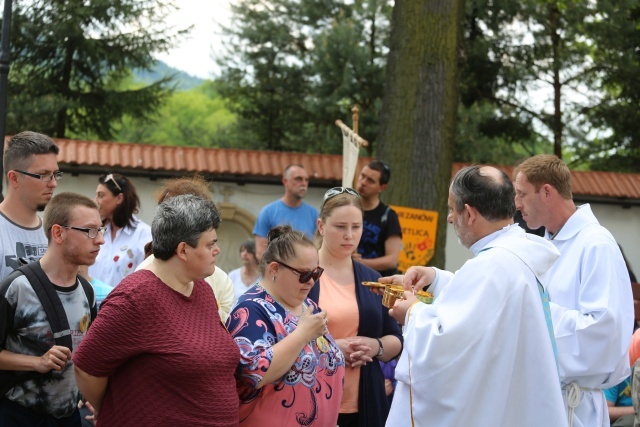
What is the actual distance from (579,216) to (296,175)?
12.3 feet

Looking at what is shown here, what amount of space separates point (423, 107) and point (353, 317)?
17.0ft

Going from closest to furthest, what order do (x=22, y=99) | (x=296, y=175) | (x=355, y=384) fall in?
1. (x=355, y=384)
2. (x=296, y=175)
3. (x=22, y=99)

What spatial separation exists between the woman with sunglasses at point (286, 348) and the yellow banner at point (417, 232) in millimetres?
5246

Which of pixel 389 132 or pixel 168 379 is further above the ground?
pixel 389 132

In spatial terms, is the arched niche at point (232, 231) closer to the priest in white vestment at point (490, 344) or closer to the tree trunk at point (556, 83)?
the tree trunk at point (556, 83)

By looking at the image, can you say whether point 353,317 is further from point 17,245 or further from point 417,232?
point 417,232

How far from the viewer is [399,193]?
9.59 metres

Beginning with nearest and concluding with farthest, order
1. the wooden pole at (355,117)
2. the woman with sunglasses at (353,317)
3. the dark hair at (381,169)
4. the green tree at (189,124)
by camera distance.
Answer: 1. the woman with sunglasses at (353,317)
2. the dark hair at (381,169)
3. the wooden pole at (355,117)
4. the green tree at (189,124)

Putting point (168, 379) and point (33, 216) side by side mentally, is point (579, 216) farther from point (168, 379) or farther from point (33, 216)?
point (33, 216)

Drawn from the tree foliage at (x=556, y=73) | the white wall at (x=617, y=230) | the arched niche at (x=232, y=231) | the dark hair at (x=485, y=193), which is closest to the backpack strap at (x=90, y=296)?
the dark hair at (x=485, y=193)

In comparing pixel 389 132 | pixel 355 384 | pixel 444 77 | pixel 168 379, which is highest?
pixel 444 77

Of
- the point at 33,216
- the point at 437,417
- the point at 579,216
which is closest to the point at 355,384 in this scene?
the point at 437,417

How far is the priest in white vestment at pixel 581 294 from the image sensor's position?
13.9 feet

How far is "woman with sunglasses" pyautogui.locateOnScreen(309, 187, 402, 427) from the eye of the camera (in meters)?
4.74
